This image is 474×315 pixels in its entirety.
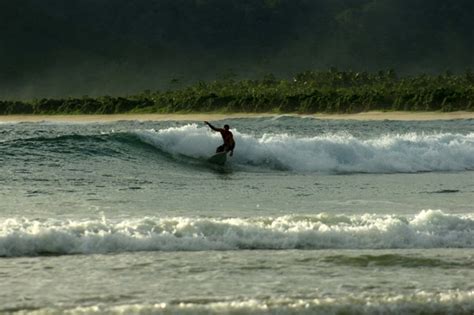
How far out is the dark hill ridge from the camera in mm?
164250

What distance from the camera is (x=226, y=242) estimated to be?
13.9 m

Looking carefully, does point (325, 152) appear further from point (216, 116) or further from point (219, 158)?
point (216, 116)

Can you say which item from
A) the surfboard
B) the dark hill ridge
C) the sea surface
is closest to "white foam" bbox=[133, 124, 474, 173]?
the surfboard

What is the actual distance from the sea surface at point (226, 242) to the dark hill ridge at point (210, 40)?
133 m

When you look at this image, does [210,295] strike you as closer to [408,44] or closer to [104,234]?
[104,234]

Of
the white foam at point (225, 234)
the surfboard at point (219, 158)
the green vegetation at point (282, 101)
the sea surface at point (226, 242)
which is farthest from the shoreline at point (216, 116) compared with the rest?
the white foam at point (225, 234)

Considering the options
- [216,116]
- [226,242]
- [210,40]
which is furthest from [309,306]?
[210,40]

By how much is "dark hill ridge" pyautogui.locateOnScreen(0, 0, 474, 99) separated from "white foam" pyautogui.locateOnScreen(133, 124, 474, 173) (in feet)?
408

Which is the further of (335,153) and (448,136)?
(448,136)

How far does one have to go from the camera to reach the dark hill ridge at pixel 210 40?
164 meters

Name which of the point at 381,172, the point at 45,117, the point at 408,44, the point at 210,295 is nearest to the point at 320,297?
the point at 210,295

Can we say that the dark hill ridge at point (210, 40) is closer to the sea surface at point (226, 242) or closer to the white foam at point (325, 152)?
the white foam at point (325, 152)

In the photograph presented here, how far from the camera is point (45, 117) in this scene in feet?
216

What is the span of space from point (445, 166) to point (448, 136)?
3.97 meters
